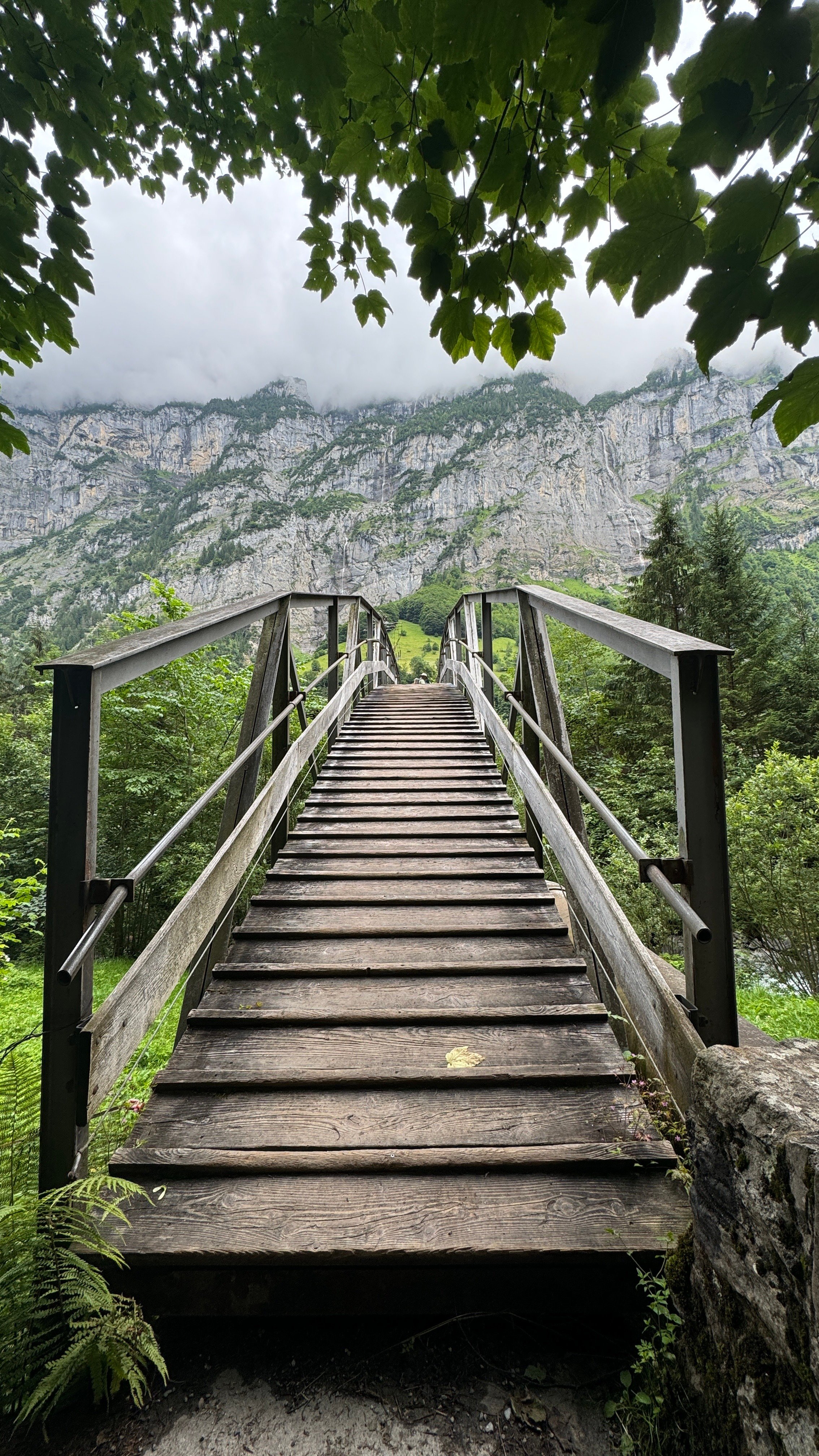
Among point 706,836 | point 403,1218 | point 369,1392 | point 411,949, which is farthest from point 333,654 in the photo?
point 369,1392

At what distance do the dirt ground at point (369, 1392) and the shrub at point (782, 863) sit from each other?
9974 millimetres

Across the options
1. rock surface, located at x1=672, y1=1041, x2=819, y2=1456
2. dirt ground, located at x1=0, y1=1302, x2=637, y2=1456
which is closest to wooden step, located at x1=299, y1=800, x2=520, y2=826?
dirt ground, located at x1=0, y1=1302, x2=637, y2=1456

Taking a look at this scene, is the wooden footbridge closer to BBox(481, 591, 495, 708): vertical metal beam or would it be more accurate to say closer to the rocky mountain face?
BBox(481, 591, 495, 708): vertical metal beam

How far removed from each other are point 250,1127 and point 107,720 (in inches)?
398

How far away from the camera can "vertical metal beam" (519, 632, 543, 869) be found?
11.0 ft

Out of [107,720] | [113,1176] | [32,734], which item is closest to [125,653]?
[113,1176]

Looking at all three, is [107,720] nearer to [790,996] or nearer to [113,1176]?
[113,1176]

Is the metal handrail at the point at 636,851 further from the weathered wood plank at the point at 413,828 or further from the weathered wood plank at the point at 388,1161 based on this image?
the weathered wood plank at the point at 413,828

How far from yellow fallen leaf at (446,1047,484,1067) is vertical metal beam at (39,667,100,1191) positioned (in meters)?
1.01

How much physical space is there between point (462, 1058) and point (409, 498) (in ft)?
489

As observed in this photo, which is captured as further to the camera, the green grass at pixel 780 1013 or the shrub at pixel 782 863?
the shrub at pixel 782 863

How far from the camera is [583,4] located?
0.96 meters

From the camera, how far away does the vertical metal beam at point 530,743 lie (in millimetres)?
3361

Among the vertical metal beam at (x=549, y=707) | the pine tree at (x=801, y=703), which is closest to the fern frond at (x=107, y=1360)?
the vertical metal beam at (x=549, y=707)
